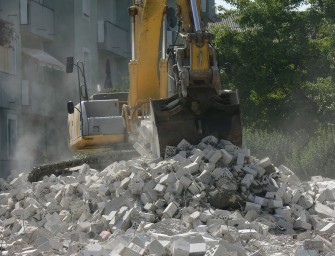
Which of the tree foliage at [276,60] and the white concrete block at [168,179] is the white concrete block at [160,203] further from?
the tree foliage at [276,60]

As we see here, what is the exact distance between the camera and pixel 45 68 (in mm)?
36531

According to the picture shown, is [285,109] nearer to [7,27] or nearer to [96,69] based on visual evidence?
[7,27]

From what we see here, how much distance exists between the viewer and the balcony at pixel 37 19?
34.4 m

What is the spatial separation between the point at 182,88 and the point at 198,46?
0.70 meters

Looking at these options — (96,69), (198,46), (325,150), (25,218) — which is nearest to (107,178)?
(25,218)

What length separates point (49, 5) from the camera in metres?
37.4

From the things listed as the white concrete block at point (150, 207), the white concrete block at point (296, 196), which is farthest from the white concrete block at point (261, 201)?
the white concrete block at point (150, 207)

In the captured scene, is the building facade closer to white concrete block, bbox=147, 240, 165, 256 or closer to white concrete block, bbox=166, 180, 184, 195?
white concrete block, bbox=166, 180, 184, 195

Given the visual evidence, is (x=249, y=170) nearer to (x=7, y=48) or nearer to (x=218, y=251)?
(x=218, y=251)

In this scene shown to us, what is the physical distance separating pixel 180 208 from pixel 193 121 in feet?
8.11

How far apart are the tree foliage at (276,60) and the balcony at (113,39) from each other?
38.8 ft

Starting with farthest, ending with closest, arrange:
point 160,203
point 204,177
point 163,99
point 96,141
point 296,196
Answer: point 96,141, point 163,99, point 296,196, point 204,177, point 160,203

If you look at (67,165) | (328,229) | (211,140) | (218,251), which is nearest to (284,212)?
(328,229)

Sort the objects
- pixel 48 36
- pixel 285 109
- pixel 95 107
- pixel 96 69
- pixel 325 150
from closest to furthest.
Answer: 1. pixel 95 107
2. pixel 325 150
3. pixel 285 109
4. pixel 48 36
5. pixel 96 69
